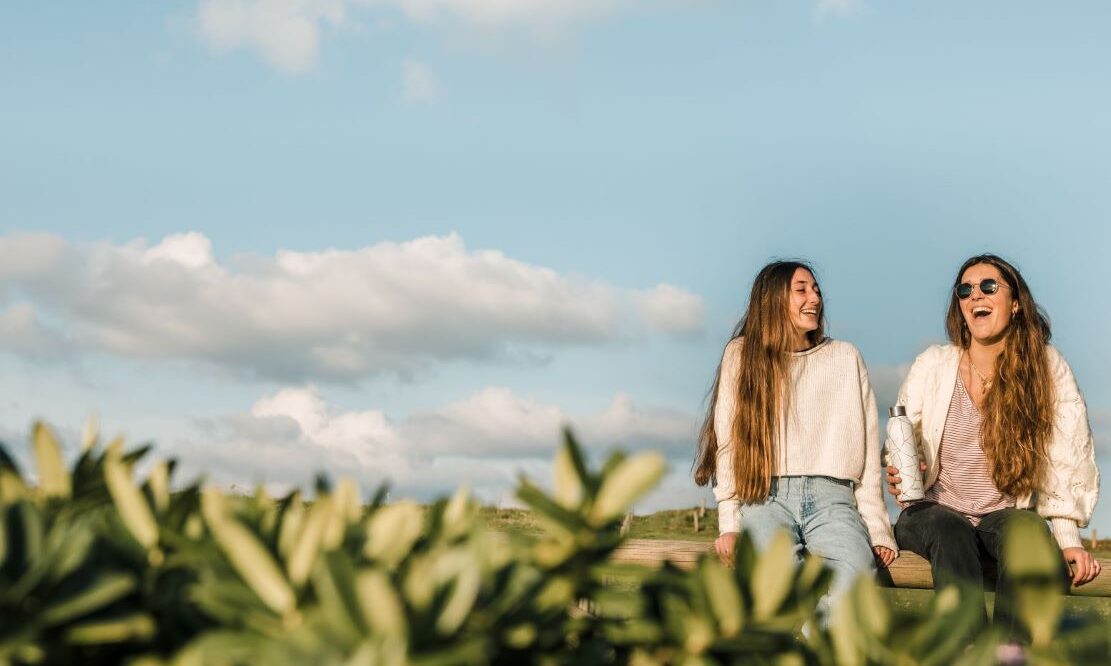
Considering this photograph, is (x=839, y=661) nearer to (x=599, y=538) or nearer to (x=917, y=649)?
(x=917, y=649)

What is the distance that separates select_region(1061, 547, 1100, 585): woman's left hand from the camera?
527 centimetres

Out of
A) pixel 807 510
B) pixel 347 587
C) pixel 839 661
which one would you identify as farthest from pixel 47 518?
pixel 807 510

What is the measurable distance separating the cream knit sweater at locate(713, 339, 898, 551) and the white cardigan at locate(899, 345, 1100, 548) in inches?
10.9

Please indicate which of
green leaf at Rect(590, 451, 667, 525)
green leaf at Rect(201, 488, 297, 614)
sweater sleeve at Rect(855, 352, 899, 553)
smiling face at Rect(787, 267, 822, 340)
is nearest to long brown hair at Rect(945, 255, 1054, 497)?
sweater sleeve at Rect(855, 352, 899, 553)

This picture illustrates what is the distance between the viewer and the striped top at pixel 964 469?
5.39 metres

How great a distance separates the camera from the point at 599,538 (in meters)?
1.25

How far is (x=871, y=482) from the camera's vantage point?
5355mm

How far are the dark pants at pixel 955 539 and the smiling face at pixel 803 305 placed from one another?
1.01m

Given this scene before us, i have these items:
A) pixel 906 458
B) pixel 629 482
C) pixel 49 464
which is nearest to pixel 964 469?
pixel 906 458

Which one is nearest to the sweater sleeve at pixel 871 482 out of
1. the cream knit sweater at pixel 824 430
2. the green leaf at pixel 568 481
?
the cream knit sweater at pixel 824 430

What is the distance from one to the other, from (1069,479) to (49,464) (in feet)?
16.8

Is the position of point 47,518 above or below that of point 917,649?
above

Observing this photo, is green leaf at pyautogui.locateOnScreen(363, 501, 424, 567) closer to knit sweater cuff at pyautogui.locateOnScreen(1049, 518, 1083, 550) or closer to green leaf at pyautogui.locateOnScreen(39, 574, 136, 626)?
green leaf at pyautogui.locateOnScreen(39, 574, 136, 626)

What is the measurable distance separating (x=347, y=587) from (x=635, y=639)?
0.37 metres
